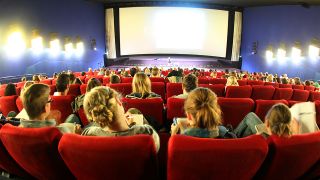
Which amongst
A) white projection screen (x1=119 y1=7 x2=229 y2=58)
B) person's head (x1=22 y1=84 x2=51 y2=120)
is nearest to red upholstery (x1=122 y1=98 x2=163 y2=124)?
person's head (x1=22 y1=84 x2=51 y2=120)

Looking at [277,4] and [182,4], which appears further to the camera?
[182,4]

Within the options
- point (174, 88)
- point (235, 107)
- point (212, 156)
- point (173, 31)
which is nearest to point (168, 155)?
point (212, 156)

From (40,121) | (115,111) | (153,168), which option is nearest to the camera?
(153,168)

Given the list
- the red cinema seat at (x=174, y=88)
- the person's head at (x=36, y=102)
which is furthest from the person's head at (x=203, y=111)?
the red cinema seat at (x=174, y=88)

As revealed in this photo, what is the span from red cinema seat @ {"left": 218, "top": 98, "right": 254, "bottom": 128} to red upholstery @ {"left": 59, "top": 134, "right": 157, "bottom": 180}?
6.55ft

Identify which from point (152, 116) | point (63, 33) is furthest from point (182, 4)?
point (152, 116)

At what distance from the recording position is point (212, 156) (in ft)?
4.93

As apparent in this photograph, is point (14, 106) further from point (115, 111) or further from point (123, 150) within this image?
point (123, 150)

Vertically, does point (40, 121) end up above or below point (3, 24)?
below

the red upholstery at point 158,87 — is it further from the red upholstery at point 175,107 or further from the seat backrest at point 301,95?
the seat backrest at point 301,95

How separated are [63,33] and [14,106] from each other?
416 inches

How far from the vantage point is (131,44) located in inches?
755

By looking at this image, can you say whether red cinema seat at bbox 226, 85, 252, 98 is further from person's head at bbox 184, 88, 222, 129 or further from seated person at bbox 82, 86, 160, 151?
seated person at bbox 82, 86, 160, 151

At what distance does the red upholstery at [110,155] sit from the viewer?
153 centimetres
